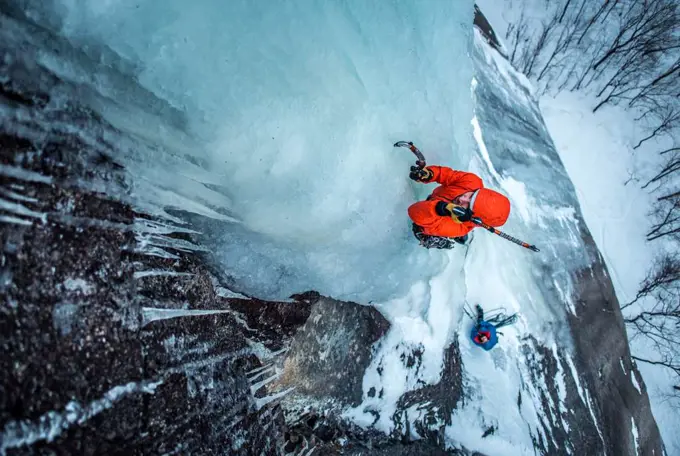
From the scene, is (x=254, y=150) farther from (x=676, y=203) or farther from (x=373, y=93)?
(x=676, y=203)

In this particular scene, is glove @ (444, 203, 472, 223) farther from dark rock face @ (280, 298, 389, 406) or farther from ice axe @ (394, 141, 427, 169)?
dark rock face @ (280, 298, 389, 406)

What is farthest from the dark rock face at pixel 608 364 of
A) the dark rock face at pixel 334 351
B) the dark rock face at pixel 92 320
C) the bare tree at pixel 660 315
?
the dark rock face at pixel 92 320

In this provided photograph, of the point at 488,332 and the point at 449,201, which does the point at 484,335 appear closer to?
the point at 488,332

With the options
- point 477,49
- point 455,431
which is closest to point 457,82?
point 455,431

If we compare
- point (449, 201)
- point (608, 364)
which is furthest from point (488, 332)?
point (608, 364)

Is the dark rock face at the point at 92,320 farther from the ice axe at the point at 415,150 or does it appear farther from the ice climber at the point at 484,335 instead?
the ice climber at the point at 484,335
